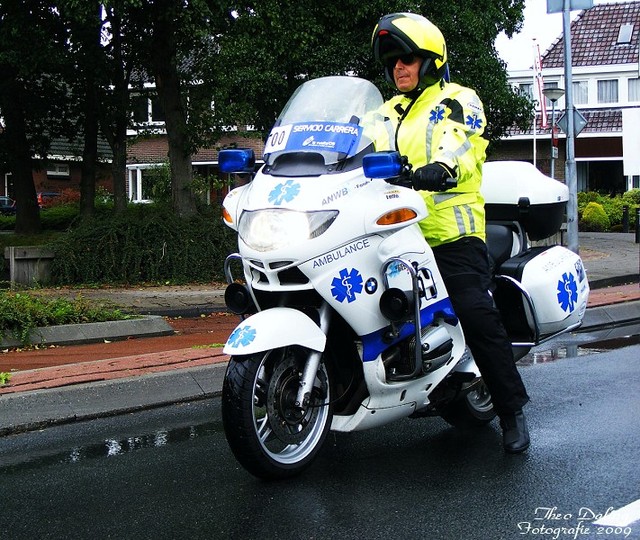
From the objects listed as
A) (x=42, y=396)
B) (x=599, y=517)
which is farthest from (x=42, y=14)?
(x=599, y=517)

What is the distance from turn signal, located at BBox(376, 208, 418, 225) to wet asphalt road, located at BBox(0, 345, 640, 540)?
1234 millimetres

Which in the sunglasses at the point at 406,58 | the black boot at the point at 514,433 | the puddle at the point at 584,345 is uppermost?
the sunglasses at the point at 406,58

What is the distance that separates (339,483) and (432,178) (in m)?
1.49

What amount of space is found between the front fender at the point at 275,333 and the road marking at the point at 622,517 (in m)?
1.39

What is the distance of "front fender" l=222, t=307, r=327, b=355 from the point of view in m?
4.27

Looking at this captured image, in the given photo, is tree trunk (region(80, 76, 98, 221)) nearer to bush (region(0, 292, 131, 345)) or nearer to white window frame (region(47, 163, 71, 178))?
bush (region(0, 292, 131, 345))

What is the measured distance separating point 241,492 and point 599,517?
62.1 inches

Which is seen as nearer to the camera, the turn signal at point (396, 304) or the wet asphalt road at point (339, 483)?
the wet asphalt road at point (339, 483)

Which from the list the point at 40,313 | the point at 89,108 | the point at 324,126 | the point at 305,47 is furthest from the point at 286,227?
the point at 89,108

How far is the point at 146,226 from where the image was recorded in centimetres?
1667

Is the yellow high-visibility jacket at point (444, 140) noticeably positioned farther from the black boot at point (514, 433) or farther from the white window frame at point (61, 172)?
the white window frame at point (61, 172)

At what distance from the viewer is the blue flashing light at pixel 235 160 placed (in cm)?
499

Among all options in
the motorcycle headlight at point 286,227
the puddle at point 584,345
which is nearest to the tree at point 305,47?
the puddle at point 584,345

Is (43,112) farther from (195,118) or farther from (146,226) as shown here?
(146,226)
